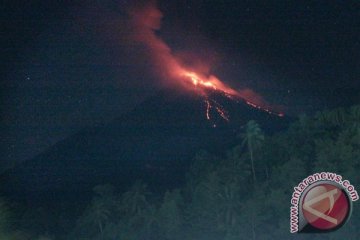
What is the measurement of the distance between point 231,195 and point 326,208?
26503 mm

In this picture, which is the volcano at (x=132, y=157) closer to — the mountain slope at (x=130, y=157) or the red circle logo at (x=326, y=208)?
the mountain slope at (x=130, y=157)

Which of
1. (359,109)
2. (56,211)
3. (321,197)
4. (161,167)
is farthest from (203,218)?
(321,197)

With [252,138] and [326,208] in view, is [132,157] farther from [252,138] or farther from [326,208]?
[326,208]

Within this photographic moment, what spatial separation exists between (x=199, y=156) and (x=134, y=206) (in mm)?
9057

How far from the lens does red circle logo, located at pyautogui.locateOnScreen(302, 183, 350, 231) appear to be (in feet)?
18.2

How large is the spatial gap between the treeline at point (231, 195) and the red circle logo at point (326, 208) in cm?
1636

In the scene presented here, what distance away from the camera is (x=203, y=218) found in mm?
33094

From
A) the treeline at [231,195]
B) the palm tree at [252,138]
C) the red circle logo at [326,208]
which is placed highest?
the palm tree at [252,138]

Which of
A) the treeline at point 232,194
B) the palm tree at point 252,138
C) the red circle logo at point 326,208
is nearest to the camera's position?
the red circle logo at point 326,208

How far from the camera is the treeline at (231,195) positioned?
1008 inches

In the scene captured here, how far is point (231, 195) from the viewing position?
1246 inches

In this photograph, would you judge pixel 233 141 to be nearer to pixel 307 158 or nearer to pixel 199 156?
pixel 199 156

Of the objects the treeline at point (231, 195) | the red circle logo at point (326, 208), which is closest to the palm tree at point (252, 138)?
the treeline at point (231, 195)

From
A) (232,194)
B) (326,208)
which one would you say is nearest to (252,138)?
(232,194)
